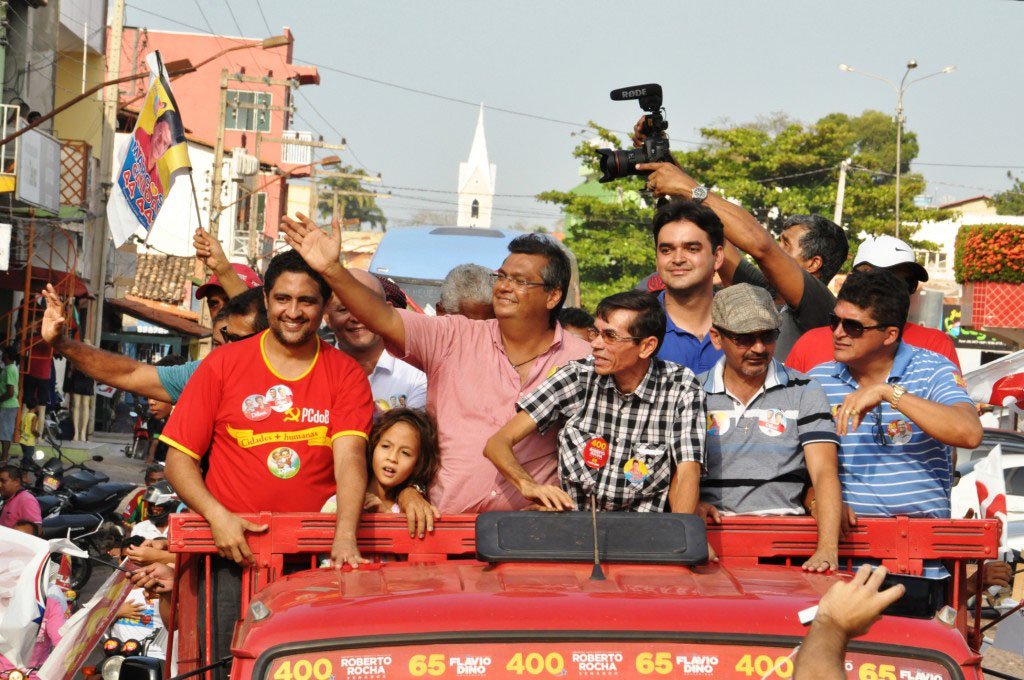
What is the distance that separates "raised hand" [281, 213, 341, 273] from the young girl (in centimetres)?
61

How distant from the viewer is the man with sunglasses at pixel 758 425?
4293mm

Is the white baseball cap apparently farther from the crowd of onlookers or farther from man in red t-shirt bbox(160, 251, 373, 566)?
man in red t-shirt bbox(160, 251, 373, 566)

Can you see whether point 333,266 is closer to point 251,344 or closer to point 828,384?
point 251,344

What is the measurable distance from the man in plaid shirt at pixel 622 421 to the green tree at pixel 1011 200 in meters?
81.8

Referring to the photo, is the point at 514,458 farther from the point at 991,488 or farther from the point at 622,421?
the point at 991,488

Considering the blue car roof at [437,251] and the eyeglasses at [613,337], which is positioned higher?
the blue car roof at [437,251]

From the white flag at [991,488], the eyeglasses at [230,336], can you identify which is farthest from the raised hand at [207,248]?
the white flag at [991,488]

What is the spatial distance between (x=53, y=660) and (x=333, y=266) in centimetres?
183

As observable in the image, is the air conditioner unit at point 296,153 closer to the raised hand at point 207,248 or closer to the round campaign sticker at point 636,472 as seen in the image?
the raised hand at point 207,248

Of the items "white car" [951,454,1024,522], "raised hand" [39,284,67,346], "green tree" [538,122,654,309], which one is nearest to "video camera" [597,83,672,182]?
"raised hand" [39,284,67,346]

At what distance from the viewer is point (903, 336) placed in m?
5.25

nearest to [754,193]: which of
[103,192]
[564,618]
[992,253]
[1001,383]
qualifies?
[992,253]

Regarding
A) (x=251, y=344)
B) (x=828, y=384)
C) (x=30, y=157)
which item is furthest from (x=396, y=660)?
(x=30, y=157)

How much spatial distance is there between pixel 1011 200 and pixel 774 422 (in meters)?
88.4
